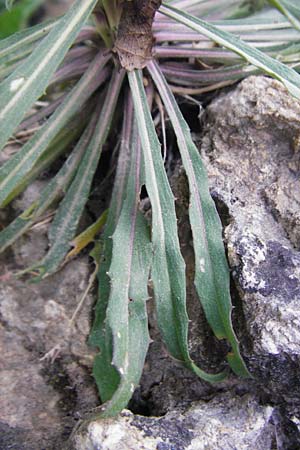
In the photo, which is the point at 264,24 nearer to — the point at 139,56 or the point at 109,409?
the point at 139,56

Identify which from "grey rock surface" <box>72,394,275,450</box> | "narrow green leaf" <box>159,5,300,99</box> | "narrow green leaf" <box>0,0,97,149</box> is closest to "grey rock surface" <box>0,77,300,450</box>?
"grey rock surface" <box>72,394,275,450</box>

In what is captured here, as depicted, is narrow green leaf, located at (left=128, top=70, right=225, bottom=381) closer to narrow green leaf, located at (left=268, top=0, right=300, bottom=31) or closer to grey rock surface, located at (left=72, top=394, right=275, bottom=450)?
grey rock surface, located at (left=72, top=394, right=275, bottom=450)

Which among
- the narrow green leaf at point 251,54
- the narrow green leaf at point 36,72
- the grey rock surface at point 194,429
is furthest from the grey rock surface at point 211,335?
the narrow green leaf at point 36,72

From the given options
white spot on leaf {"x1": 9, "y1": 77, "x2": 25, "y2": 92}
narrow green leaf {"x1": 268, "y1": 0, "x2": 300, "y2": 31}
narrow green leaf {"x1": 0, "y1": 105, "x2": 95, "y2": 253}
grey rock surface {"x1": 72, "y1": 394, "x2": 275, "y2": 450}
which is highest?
narrow green leaf {"x1": 268, "y1": 0, "x2": 300, "y2": 31}

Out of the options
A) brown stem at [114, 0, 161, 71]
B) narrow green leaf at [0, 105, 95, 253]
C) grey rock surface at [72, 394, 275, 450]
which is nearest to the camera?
grey rock surface at [72, 394, 275, 450]

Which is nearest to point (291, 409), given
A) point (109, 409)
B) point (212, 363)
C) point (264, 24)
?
point (212, 363)

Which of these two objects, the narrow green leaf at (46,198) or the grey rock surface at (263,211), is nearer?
the grey rock surface at (263,211)

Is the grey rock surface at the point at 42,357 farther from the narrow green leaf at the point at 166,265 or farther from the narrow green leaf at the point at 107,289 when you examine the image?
the narrow green leaf at the point at 166,265
